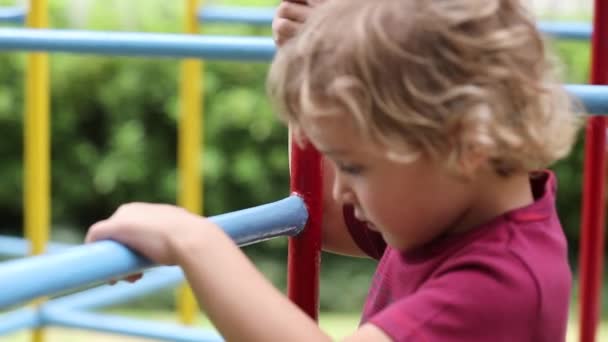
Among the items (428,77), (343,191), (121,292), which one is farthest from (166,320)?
(428,77)

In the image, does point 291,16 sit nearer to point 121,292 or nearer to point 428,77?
point 428,77

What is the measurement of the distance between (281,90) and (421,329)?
229mm

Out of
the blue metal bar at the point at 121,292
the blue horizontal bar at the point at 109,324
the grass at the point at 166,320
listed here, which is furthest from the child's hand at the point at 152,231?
the grass at the point at 166,320

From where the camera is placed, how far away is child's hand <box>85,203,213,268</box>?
0.91m

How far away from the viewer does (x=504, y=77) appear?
94cm

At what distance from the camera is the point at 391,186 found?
0.95 meters

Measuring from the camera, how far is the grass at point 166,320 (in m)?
4.03

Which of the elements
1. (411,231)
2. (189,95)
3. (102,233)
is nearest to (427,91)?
(411,231)

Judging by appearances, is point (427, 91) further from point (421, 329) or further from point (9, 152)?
point (9, 152)

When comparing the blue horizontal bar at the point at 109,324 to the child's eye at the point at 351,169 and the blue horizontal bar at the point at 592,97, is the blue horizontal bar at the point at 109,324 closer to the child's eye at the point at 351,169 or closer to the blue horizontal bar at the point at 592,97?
the blue horizontal bar at the point at 592,97

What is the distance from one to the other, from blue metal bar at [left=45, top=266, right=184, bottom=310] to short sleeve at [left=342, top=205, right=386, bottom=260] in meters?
1.55

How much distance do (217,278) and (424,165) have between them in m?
0.19

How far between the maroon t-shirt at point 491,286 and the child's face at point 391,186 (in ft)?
0.11

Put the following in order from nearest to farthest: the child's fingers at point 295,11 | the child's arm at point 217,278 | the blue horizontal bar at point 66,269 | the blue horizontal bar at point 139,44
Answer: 1. the blue horizontal bar at point 66,269
2. the child's arm at point 217,278
3. the child's fingers at point 295,11
4. the blue horizontal bar at point 139,44
